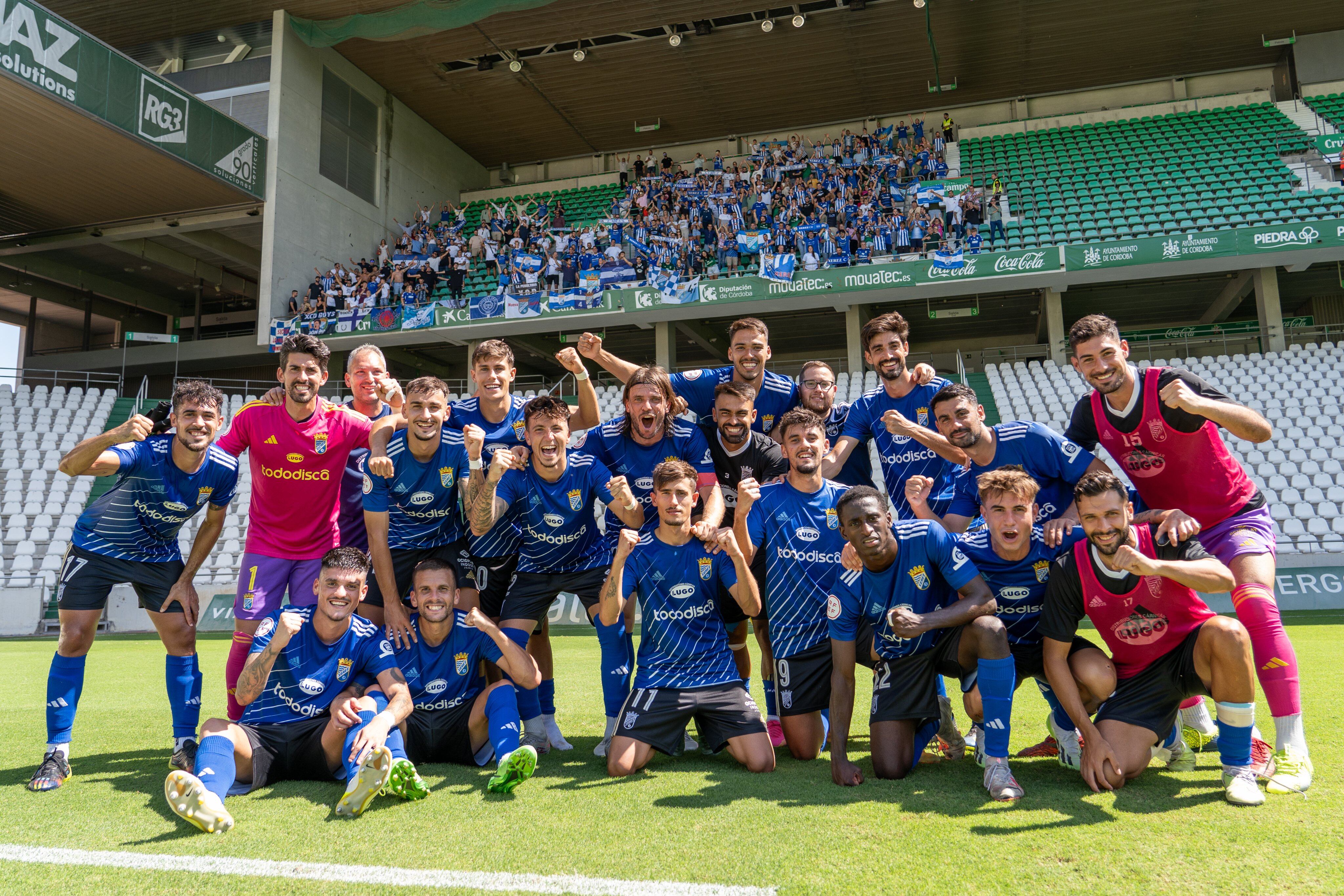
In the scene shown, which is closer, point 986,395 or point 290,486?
point 290,486

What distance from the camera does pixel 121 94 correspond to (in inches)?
733

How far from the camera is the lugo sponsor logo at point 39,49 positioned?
16344mm

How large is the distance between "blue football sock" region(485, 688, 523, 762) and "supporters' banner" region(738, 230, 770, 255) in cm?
1869

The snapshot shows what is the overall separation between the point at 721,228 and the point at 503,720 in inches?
779

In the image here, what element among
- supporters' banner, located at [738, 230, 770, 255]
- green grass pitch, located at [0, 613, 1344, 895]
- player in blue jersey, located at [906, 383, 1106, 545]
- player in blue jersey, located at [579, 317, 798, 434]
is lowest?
green grass pitch, located at [0, 613, 1344, 895]

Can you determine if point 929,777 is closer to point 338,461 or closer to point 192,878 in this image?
point 192,878

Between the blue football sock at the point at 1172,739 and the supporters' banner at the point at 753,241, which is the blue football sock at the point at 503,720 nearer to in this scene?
the blue football sock at the point at 1172,739

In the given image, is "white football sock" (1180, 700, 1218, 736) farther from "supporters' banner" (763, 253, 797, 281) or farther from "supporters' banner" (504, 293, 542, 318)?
"supporters' banner" (504, 293, 542, 318)

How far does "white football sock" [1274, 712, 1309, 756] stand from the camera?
11.8 feet

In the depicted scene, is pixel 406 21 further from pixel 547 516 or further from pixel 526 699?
pixel 526 699

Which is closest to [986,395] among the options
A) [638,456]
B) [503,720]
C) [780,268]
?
[780,268]

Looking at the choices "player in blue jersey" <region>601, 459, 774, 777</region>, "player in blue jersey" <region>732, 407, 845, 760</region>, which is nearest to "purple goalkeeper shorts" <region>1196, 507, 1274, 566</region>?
"player in blue jersey" <region>732, 407, 845, 760</region>

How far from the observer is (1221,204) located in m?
20.5

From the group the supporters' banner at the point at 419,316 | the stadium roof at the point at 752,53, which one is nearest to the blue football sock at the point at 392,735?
the supporters' banner at the point at 419,316
